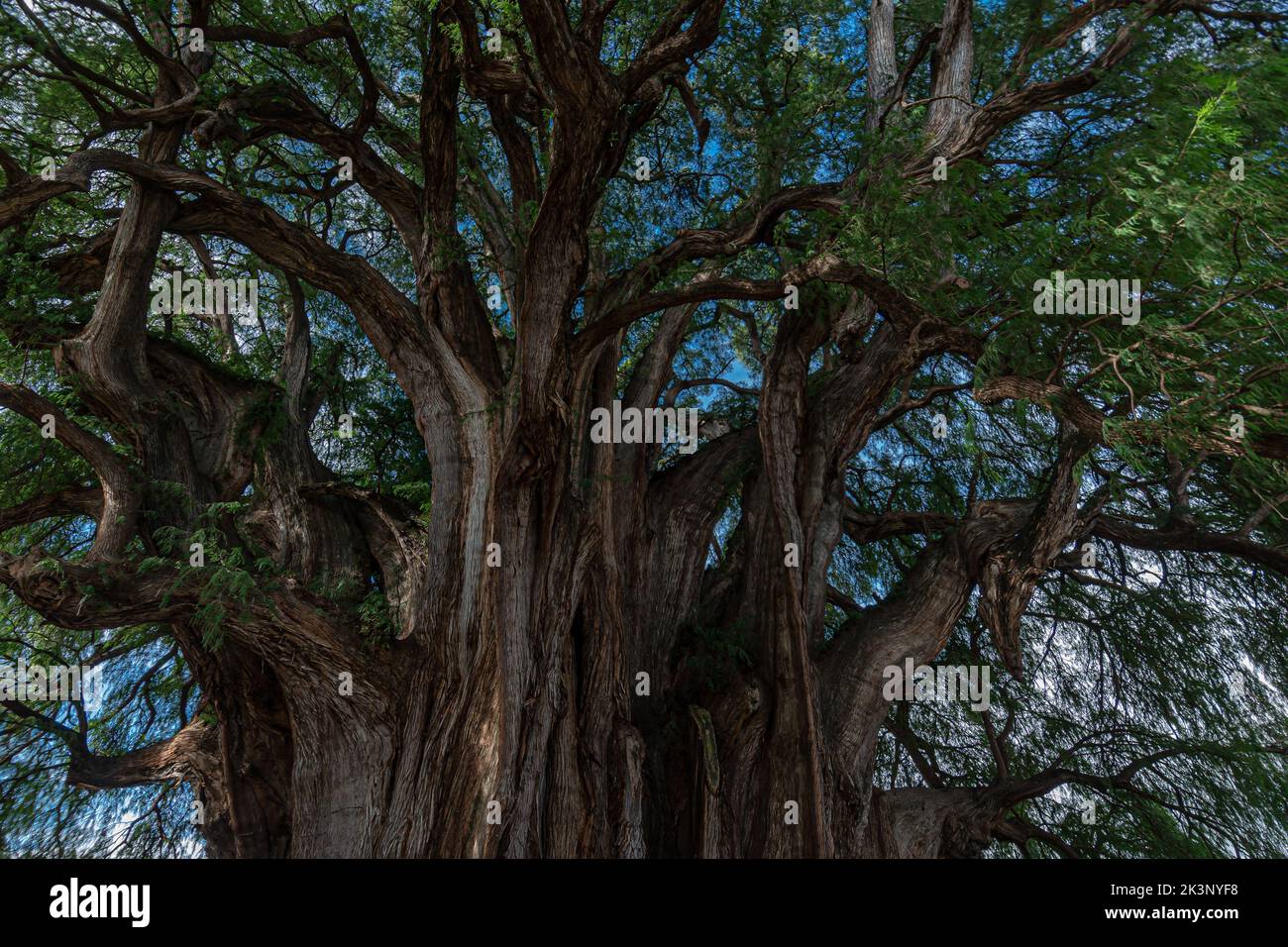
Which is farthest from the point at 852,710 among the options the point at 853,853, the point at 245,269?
the point at 245,269

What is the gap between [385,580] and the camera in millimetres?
6086

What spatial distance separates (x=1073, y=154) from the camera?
6844 millimetres

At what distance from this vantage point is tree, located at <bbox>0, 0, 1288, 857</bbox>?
14.4 feet

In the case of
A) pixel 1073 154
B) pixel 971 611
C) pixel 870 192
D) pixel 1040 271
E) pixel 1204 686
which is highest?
pixel 1073 154

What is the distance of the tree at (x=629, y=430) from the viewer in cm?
438

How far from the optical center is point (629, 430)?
653cm

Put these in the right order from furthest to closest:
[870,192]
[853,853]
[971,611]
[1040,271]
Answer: [971,611] → [853,853] → [870,192] → [1040,271]

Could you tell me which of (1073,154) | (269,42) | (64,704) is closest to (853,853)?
(1073,154)

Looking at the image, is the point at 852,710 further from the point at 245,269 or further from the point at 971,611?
the point at 245,269

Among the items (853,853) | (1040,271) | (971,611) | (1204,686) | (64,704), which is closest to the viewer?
(1040,271)
